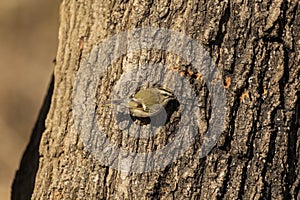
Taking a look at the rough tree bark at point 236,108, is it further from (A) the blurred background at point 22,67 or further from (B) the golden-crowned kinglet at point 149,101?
(A) the blurred background at point 22,67

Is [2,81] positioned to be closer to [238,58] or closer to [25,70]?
[25,70]

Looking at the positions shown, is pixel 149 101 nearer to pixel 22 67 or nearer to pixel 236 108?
pixel 236 108

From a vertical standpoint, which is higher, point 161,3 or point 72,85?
point 161,3

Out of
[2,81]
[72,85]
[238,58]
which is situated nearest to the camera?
[238,58]

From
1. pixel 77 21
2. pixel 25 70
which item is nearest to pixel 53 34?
pixel 25 70

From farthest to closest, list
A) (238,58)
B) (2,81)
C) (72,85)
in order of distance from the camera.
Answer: (2,81) < (72,85) < (238,58)

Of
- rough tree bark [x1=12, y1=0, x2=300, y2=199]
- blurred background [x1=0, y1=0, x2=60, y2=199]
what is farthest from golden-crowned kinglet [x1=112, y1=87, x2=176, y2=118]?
blurred background [x1=0, y1=0, x2=60, y2=199]
